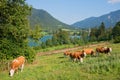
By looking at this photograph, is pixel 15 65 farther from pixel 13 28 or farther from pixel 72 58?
pixel 13 28

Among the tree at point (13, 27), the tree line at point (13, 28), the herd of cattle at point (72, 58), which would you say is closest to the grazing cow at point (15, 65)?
the herd of cattle at point (72, 58)

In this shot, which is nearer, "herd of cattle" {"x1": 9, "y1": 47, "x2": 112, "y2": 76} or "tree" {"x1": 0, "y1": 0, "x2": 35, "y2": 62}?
"herd of cattle" {"x1": 9, "y1": 47, "x2": 112, "y2": 76}

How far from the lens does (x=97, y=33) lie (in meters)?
142

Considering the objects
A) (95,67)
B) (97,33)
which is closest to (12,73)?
(95,67)

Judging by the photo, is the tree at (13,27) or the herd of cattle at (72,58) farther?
the tree at (13,27)

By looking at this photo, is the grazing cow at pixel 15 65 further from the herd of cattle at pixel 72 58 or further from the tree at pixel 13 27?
the tree at pixel 13 27

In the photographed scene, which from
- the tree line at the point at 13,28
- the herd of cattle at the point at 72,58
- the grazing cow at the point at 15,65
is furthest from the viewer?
the tree line at the point at 13,28

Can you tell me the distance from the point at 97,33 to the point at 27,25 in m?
110

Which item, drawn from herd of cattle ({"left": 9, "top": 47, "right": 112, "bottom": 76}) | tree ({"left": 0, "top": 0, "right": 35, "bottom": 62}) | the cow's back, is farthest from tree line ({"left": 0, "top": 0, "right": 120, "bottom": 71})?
the cow's back

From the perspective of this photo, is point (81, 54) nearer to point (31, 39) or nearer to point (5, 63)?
point (5, 63)

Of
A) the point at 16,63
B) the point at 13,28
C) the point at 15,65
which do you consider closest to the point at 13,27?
the point at 13,28

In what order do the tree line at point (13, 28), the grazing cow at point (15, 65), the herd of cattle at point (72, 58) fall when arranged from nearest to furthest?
the grazing cow at point (15, 65) → the herd of cattle at point (72, 58) → the tree line at point (13, 28)

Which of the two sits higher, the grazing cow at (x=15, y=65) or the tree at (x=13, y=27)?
the tree at (x=13, y=27)

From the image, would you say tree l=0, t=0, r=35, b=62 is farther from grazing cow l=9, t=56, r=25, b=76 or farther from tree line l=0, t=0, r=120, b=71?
grazing cow l=9, t=56, r=25, b=76
